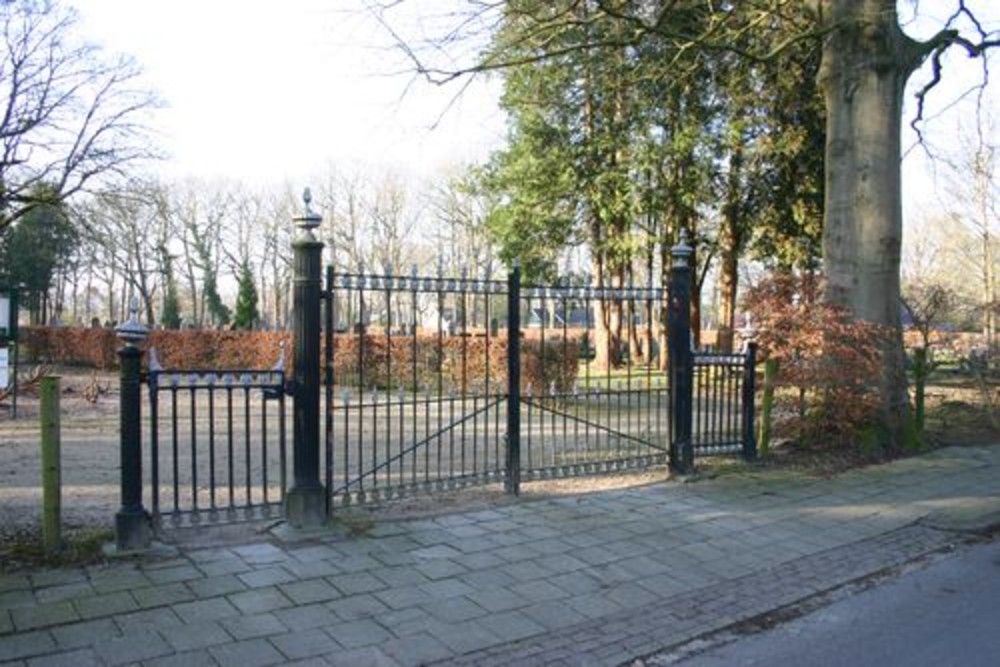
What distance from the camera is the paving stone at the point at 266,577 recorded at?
514 centimetres

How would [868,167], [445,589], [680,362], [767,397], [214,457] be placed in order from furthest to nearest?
[868,167] < [767,397] < [214,457] < [680,362] < [445,589]

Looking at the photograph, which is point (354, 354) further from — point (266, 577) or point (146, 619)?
point (146, 619)

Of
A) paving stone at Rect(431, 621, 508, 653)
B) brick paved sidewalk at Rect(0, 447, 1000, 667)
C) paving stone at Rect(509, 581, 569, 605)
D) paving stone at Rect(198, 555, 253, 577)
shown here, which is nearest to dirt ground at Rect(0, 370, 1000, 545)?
brick paved sidewalk at Rect(0, 447, 1000, 667)

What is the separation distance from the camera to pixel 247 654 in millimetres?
4156

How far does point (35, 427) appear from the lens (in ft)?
44.9

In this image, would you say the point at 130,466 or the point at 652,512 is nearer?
the point at 130,466

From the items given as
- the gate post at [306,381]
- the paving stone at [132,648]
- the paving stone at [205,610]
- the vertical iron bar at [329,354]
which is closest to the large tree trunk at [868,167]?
the vertical iron bar at [329,354]

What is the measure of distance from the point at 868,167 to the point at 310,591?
8.98 m

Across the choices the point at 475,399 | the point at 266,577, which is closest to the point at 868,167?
the point at 475,399

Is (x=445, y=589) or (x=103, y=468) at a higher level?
(x=103, y=468)

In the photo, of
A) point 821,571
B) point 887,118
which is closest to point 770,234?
point 887,118

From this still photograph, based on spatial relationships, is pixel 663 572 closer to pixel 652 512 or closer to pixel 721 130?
pixel 652 512

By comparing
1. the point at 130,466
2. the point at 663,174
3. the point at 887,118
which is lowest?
the point at 130,466

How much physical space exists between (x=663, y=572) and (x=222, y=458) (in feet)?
21.8
